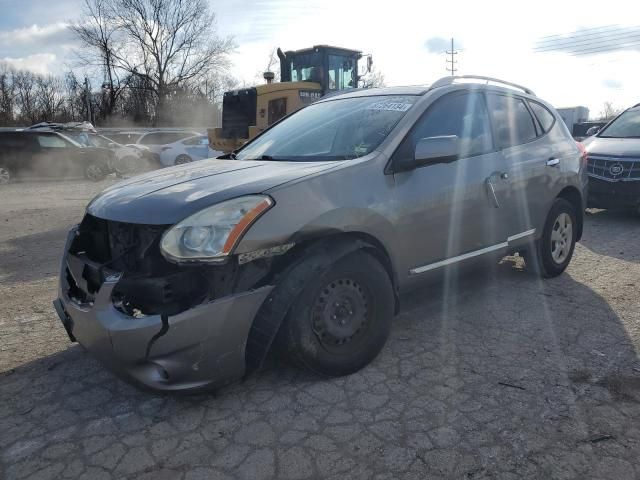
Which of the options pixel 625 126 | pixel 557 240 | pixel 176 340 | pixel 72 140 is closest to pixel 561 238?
pixel 557 240

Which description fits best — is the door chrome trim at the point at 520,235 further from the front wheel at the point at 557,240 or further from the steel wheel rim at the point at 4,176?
the steel wheel rim at the point at 4,176

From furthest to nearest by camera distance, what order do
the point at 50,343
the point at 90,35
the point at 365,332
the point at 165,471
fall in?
the point at 90,35
the point at 50,343
the point at 365,332
the point at 165,471

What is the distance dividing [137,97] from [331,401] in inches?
1807

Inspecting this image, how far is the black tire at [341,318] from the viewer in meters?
2.86

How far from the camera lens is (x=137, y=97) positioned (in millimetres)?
44344

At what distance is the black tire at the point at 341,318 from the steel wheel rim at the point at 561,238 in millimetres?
2376

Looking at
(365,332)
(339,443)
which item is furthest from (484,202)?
(339,443)

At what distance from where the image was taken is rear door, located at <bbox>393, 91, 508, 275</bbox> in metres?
3.40

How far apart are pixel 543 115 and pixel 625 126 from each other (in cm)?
470

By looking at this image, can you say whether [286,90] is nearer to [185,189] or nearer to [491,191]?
[491,191]

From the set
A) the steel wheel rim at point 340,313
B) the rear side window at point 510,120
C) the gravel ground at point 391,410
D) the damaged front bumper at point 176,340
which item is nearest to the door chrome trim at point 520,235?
the gravel ground at point 391,410

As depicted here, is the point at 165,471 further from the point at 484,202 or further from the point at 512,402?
the point at 484,202

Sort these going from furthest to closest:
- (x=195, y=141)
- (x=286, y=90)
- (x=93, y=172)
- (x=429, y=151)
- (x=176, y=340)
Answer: (x=195, y=141)
(x=93, y=172)
(x=286, y=90)
(x=429, y=151)
(x=176, y=340)

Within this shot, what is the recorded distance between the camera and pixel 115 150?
17781 mm
